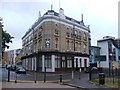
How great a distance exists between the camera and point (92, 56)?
91812 mm

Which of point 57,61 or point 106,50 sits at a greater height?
point 106,50

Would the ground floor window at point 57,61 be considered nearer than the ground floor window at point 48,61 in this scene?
No

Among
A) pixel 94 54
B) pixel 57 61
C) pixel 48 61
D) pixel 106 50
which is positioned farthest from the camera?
pixel 106 50

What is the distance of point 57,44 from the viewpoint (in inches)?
2515

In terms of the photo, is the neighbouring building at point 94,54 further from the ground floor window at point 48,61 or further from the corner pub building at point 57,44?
the ground floor window at point 48,61

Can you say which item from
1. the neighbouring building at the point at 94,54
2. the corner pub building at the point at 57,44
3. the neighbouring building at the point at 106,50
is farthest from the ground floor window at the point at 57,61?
the neighbouring building at the point at 106,50

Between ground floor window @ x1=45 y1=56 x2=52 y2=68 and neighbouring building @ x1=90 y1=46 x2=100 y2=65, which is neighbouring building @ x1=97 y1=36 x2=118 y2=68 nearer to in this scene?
neighbouring building @ x1=90 y1=46 x2=100 y2=65

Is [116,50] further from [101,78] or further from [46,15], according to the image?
[101,78]

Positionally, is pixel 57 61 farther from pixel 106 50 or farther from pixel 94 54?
pixel 106 50

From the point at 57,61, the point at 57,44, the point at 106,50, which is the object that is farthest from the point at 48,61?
the point at 106,50

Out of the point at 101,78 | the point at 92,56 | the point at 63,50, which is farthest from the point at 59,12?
the point at 101,78

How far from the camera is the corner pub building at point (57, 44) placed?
6247 centimetres

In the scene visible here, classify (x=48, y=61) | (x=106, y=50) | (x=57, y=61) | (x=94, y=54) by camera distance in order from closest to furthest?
1. (x=48, y=61)
2. (x=57, y=61)
3. (x=94, y=54)
4. (x=106, y=50)

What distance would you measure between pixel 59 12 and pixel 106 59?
3282 centimetres
